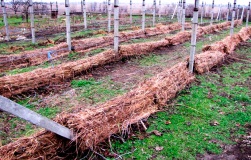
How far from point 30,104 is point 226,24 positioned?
21926 millimetres

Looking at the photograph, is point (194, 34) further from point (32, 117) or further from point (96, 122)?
point (32, 117)

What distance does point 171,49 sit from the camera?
12.1m

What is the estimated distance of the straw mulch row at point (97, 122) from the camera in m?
3.32

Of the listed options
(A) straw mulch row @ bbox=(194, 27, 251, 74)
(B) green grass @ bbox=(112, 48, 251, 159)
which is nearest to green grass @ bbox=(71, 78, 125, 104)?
(B) green grass @ bbox=(112, 48, 251, 159)

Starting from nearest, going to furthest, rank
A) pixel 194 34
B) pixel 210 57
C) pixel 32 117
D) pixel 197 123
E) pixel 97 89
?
pixel 32 117, pixel 197 123, pixel 97 89, pixel 194 34, pixel 210 57

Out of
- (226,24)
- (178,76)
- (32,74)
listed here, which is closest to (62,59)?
(32,74)

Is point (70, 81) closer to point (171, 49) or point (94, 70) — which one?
point (94, 70)

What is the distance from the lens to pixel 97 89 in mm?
6527

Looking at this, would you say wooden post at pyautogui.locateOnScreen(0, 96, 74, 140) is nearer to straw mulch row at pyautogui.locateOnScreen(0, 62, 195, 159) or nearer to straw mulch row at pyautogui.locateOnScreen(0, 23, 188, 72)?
straw mulch row at pyautogui.locateOnScreen(0, 62, 195, 159)

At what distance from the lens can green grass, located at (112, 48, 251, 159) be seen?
4.00m

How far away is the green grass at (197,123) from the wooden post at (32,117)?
94cm

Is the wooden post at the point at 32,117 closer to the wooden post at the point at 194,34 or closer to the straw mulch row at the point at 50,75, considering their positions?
the straw mulch row at the point at 50,75

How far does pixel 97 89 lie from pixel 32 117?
3.70 meters

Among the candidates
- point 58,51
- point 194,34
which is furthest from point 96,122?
point 58,51
